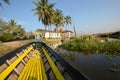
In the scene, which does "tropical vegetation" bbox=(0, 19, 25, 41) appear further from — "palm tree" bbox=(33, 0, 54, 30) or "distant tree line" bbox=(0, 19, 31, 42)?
"palm tree" bbox=(33, 0, 54, 30)

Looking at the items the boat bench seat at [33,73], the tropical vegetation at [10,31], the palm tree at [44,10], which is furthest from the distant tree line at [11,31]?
the boat bench seat at [33,73]

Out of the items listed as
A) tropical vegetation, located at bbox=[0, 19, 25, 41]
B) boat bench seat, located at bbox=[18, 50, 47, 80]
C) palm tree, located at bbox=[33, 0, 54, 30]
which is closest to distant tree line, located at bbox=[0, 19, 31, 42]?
tropical vegetation, located at bbox=[0, 19, 25, 41]

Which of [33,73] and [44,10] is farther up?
[44,10]

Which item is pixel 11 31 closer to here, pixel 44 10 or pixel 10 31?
pixel 10 31

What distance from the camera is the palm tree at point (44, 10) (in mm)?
51684

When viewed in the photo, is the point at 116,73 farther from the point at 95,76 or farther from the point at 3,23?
the point at 3,23

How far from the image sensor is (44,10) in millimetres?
52062

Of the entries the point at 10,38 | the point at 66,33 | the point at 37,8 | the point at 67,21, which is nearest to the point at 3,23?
the point at 10,38

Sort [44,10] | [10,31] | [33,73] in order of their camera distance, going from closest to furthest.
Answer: [33,73] → [44,10] → [10,31]

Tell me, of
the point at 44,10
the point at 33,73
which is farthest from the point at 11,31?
the point at 33,73

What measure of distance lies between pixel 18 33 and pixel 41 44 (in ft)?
210

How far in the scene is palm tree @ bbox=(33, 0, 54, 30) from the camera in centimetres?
5168

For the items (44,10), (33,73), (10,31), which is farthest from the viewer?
(10,31)

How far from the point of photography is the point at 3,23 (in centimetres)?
5962
